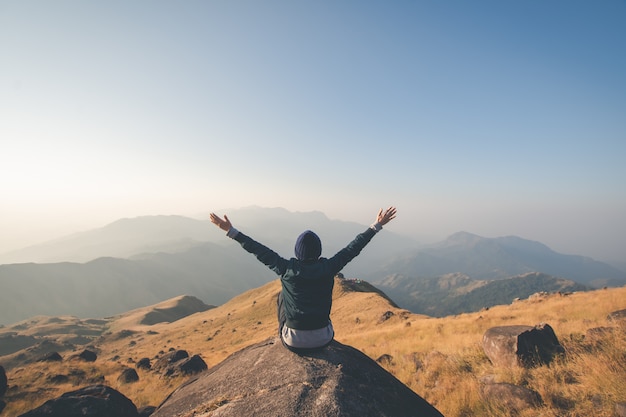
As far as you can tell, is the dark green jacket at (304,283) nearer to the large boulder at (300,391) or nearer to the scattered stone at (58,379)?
the large boulder at (300,391)

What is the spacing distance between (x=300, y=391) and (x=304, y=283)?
170 centimetres

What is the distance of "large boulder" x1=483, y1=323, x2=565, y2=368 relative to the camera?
8766mm

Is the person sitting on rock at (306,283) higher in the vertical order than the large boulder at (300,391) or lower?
higher

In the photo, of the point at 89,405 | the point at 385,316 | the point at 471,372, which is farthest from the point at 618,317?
the point at 385,316

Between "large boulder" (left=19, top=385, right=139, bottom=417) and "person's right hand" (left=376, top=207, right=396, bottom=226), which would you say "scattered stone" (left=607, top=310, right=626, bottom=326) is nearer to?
"person's right hand" (left=376, top=207, right=396, bottom=226)

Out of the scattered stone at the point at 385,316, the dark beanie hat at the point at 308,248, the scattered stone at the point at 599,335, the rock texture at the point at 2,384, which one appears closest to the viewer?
the dark beanie hat at the point at 308,248

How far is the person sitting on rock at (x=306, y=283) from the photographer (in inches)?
207

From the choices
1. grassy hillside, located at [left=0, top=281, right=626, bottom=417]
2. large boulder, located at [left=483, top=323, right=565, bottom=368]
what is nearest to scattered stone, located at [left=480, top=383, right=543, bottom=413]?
grassy hillside, located at [left=0, top=281, right=626, bottom=417]

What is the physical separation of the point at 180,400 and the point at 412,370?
838 centimetres

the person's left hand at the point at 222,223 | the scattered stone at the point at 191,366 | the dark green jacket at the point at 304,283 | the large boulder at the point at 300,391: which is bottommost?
the scattered stone at the point at 191,366

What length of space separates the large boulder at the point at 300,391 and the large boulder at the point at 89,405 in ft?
12.8

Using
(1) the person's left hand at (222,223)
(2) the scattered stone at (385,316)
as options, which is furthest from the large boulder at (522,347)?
(2) the scattered stone at (385,316)

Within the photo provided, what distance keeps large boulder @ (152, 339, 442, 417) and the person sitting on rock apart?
0.48 metres

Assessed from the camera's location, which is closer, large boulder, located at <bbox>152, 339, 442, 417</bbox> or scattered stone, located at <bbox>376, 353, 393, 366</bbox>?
large boulder, located at <bbox>152, 339, 442, 417</bbox>
